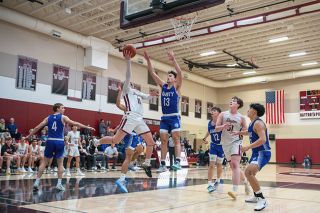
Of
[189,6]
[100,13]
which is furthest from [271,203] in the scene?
[100,13]

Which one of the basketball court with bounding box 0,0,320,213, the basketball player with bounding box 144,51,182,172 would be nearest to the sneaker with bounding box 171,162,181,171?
the basketball player with bounding box 144,51,182,172

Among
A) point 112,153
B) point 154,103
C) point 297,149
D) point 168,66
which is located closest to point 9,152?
point 112,153

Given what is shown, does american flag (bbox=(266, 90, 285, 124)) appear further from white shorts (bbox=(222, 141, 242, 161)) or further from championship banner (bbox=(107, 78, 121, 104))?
white shorts (bbox=(222, 141, 242, 161))

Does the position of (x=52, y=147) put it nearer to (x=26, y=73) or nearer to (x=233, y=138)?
(x=233, y=138)

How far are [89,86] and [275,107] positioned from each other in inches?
632

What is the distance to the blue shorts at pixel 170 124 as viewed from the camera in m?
7.14

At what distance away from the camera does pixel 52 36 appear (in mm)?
18078

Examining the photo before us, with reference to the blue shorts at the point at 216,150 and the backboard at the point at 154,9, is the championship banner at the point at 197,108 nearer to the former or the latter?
the backboard at the point at 154,9

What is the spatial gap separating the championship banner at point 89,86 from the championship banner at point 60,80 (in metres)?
1.22

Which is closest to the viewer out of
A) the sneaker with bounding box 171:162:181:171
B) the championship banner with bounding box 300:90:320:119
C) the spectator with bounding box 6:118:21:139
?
the sneaker with bounding box 171:162:181:171

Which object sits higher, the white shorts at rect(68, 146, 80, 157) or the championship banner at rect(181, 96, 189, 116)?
the championship banner at rect(181, 96, 189, 116)

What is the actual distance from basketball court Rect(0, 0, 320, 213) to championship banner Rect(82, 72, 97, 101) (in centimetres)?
8

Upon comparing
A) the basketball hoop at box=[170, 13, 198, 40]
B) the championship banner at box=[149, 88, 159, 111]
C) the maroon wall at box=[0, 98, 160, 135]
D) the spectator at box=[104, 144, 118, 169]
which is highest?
the basketball hoop at box=[170, 13, 198, 40]

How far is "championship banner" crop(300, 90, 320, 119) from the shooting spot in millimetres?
26234
